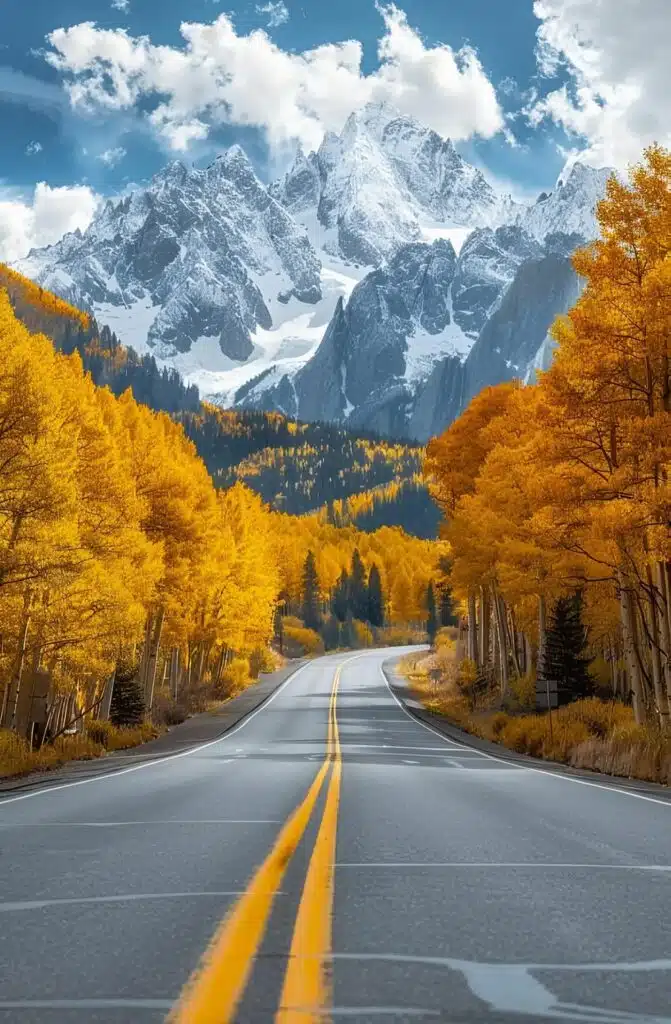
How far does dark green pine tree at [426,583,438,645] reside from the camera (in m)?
126

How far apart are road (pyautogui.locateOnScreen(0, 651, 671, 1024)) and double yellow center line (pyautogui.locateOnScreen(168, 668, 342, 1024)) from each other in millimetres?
13

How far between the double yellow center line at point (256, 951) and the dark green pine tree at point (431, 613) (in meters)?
118

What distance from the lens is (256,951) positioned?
12.0ft

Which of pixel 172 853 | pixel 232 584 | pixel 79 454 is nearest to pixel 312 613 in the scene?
pixel 232 584

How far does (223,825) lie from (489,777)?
736cm

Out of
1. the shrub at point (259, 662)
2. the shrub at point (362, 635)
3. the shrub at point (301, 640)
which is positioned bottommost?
the shrub at point (259, 662)

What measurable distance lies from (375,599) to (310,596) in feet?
52.6

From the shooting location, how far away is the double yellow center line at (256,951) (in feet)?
9.62

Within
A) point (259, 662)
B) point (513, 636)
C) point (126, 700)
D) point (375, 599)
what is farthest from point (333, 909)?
point (375, 599)

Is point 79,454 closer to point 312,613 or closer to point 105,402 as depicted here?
point 105,402

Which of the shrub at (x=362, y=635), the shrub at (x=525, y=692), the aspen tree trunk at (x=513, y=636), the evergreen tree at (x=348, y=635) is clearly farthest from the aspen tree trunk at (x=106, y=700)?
the shrub at (x=362, y=635)

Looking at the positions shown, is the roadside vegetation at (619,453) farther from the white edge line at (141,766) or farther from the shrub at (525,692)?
the white edge line at (141,766)

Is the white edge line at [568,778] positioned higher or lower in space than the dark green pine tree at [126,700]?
lower

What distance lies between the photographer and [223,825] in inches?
313
